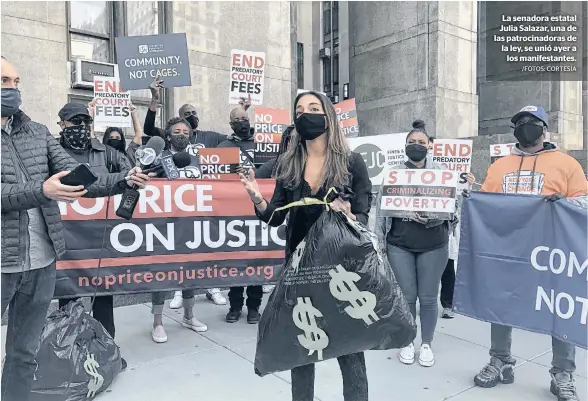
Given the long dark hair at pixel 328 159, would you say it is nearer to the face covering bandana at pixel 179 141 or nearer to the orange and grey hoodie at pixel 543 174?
the orange and grey hoodie at pixel 543 174

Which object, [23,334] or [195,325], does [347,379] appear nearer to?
[23,334]

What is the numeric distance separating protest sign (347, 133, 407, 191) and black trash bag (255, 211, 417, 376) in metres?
4.14

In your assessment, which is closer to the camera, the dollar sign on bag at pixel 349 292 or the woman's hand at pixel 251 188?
the dollar sign on bag at pixel 349 292

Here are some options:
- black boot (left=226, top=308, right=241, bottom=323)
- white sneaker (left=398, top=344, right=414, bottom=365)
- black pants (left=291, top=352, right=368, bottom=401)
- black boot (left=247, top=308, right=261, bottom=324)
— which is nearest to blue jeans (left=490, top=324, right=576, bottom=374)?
white sneaker (left=398, top=344, right=414, bottom=365)

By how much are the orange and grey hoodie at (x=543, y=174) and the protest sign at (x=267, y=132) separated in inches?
105

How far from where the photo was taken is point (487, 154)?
8820mm

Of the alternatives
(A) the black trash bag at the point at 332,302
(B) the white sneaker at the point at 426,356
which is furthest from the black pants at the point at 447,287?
(A) the black trash bag at the point at 332,302

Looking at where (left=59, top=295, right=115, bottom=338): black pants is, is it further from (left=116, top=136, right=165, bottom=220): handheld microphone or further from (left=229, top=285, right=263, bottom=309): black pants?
(left=116, top=136, right=165, bottom=220): handheld microphone

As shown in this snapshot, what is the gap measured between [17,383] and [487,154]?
8085 mm

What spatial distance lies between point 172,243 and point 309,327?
2.42m

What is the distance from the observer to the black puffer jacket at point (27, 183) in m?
2.43

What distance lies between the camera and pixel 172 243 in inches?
Answer: 177

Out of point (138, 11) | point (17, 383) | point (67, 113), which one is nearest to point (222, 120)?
point (138, 11)

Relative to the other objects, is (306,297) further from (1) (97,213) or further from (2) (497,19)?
(2) (497,19)
